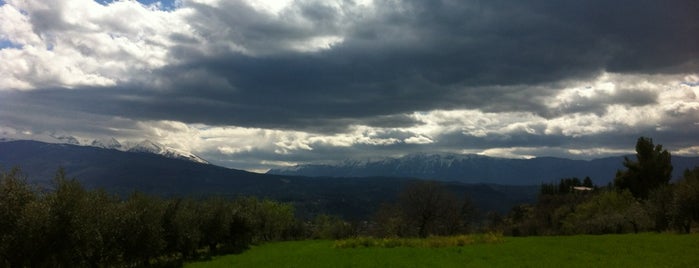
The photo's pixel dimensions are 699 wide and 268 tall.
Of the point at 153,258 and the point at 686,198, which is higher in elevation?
the point at 686,198

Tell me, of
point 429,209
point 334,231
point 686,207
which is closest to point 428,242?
point 686,207

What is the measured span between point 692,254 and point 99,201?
5457 centimetres

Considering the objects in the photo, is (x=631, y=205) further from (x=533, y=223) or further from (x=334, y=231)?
(x=334, y=231)

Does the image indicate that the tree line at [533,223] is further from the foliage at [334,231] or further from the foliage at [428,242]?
the foliage at [428,242]

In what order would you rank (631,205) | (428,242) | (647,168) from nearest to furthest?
(428,242) → (631,205) → (647,168)

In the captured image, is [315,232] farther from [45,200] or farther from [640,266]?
[640,266]

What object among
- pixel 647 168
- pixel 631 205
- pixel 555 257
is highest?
pixel 647 168

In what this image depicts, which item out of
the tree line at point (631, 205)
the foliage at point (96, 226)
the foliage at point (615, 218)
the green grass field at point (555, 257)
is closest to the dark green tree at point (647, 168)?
the tree line at point (631, 205)

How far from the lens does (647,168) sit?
350 feet

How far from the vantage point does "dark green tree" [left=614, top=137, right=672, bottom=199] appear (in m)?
106

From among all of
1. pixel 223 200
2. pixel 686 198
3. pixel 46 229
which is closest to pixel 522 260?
pixel 686 198

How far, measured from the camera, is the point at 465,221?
120188 millimetres

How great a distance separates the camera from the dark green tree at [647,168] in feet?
→ 346

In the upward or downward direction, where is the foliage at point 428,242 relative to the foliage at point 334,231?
upward
